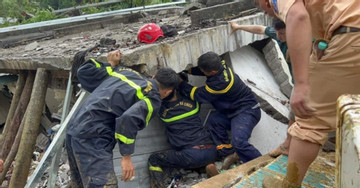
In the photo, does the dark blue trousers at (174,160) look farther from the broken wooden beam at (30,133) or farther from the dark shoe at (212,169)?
the broken wooden beam at (30,133)

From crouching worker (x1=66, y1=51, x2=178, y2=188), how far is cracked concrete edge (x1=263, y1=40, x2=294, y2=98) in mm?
2560

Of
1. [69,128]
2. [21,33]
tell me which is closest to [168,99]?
[69,128]

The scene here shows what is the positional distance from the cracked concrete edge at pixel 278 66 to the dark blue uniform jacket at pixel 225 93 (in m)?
1.04

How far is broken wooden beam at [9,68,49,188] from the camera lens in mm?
4051

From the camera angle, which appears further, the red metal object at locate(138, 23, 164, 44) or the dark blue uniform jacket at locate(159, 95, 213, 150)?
the red metal object at locate(138, 23, 164, 44)

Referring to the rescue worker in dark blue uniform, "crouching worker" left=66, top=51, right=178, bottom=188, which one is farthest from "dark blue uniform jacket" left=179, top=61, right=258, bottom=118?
"crouching worker" left=66, top=51, right=178, bottom=188

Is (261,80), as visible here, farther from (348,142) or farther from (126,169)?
(348,142)

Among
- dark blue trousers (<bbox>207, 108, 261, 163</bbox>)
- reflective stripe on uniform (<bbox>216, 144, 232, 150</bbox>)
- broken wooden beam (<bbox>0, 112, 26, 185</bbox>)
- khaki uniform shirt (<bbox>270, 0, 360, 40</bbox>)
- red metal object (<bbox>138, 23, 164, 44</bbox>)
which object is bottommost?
broken wooden beam (<bbox>0, 112, 26, 185</bbox>)

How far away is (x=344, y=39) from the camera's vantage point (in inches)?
76.3

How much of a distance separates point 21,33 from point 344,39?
7.67 metres

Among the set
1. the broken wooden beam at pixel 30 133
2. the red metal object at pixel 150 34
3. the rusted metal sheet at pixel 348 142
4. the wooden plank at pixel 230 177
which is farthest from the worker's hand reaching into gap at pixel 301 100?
the broken wooden beam at pixel 30 133

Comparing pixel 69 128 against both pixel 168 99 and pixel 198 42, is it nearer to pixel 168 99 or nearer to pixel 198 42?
pixel 168 99

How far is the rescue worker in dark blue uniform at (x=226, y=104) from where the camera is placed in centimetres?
375

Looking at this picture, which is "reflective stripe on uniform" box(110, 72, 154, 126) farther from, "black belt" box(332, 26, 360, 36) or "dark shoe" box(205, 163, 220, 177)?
"black belt" box(332, 26, 360, 36)
